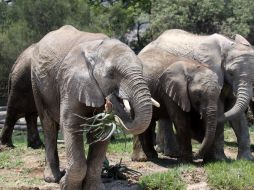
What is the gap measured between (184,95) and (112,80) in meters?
3.07

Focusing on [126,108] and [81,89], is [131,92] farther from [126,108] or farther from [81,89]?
[81,89]

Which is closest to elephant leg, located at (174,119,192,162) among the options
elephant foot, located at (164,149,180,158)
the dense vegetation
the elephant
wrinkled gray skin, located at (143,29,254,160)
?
wrinkled gray skin, located at (143,29,254,160)

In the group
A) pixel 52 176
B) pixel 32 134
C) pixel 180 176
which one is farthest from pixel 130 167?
pixel 32 134

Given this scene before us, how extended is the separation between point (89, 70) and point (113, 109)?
26.0 inches

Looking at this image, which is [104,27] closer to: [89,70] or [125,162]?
[125,162]

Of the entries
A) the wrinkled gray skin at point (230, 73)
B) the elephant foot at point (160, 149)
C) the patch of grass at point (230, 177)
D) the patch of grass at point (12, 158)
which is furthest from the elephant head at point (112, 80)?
the elephant foot at point (160, 149)

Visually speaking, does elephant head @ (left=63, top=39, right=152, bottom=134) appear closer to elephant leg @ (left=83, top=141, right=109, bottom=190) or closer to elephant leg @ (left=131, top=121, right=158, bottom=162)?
elephant leg @ (left=83, top=141, right=109, bottom=190)

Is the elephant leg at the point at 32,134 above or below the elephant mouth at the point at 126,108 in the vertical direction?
below

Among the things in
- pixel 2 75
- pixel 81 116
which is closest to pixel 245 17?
pixel 2 75

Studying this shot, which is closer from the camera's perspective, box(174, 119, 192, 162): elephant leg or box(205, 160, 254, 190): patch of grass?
box(205, 160, 254, 190): patch of grass

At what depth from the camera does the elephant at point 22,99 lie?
10797 millimetres

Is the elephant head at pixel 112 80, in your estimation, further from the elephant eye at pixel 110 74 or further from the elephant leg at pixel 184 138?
the elephant leg at pixel 184 138

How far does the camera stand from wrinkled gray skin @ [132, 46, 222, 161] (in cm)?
950

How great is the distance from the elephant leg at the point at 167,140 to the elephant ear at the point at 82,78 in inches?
168
